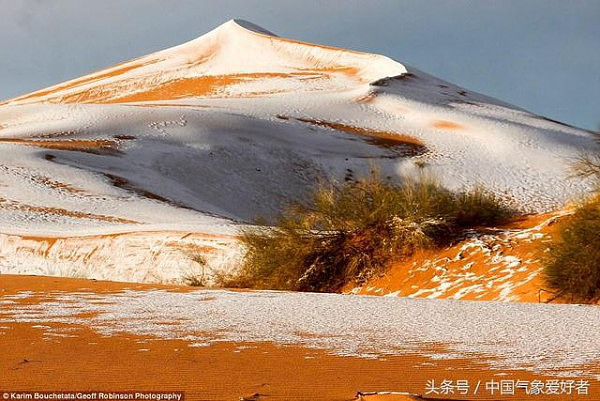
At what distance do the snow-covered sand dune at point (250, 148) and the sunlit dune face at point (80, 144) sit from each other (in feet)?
0.27

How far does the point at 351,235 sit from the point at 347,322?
711cm

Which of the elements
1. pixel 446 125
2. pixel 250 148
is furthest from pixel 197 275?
pixel 446 125

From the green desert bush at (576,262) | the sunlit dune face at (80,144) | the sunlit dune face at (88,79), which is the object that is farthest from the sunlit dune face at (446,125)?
the sunlit dune face at (88,79)

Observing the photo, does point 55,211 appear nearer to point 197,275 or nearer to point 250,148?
point 197,275

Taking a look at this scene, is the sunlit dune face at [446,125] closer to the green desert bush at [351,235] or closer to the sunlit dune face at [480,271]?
the green desert bush at [351,235]

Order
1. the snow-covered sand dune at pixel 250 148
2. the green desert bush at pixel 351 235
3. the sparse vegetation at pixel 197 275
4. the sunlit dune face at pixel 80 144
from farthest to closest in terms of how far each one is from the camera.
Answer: the sunlit dune face at pixel 80 144
the snow-covered sand dune at pixel 250 148
the sparse vegetation at pixel 197 275
the green desert bush at pixel 351 235

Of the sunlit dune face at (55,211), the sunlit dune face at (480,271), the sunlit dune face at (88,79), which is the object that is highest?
the sunlit dune face at (88,79)

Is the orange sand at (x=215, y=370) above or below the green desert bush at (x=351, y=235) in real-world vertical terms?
above

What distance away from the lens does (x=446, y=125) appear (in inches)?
1847

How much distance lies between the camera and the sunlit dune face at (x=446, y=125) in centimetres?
4644

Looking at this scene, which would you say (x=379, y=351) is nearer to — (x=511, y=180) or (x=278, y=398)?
(x=278, y=398)

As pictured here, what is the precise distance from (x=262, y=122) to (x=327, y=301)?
33.4 m

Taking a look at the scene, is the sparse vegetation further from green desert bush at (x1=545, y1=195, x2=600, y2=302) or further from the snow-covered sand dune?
green desert bush at (x1=545, y1=195, x2=600, y2=302)

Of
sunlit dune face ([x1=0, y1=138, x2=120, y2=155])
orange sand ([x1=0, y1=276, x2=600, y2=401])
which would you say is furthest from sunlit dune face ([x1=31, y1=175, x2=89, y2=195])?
orange sand ([x1=0, y1=276, x2=600, y2=401])
